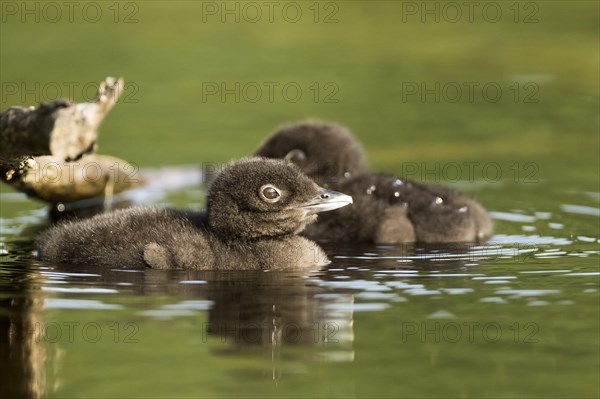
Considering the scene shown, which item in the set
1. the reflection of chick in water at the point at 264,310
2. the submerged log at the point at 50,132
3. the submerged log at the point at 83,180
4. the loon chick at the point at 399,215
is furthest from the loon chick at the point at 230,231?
the submerged log at the point at 83,180

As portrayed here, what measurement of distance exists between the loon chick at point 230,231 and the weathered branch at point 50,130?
80cm

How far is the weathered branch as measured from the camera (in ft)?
27.7

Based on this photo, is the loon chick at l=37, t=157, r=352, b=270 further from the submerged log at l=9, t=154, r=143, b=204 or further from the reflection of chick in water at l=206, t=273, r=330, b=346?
the submerged log at l=9, t=154, r=143, b=204

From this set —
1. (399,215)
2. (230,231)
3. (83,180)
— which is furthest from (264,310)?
(83,180)

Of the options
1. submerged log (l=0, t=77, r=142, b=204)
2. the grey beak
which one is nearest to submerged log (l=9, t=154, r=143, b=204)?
submerged log (l=0, t=77, r=142, b=204)

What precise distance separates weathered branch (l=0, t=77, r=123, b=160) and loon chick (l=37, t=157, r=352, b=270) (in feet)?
2.62

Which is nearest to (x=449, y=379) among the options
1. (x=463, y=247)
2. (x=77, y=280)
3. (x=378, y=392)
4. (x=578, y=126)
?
(x=378, y=392)

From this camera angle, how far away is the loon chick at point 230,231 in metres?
9.29

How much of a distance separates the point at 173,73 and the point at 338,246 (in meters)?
8.78

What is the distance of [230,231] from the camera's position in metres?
9.47

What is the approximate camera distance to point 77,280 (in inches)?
351

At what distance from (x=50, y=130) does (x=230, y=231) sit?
5.51 ft

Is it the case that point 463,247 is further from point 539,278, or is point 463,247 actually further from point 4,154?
point 4,154

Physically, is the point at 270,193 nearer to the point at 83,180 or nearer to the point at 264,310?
the point at 264,310
